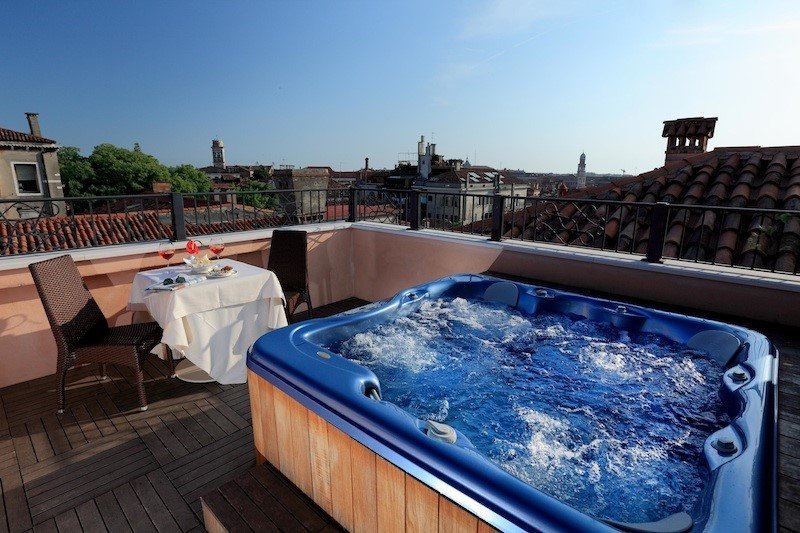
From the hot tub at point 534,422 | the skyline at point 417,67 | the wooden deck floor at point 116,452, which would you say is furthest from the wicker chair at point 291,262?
the skyline at point 417,67

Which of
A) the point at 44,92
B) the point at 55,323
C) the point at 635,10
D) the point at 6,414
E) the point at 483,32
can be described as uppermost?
the point at 44,92

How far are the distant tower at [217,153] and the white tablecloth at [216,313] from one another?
54525 millimetres

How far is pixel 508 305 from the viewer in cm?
329

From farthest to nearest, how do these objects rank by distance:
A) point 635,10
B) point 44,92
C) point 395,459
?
point 44,92
point 635,10
point 395,459

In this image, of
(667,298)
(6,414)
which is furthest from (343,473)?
(667,298)

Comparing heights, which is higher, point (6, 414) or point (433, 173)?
point (433, 173)

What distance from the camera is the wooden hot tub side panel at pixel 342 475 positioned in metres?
1.20

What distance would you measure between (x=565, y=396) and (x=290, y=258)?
9.55 ft

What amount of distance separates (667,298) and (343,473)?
2.91 meters

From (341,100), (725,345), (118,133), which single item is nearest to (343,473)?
(725,345)

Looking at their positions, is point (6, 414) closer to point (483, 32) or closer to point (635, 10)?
point (635, 10)

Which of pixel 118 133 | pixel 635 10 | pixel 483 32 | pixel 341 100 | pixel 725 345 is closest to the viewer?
pixel 725 345

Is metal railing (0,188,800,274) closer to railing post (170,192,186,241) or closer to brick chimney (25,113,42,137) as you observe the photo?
railing post (170,192,186,241)

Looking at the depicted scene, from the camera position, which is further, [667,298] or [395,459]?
[667,298]
